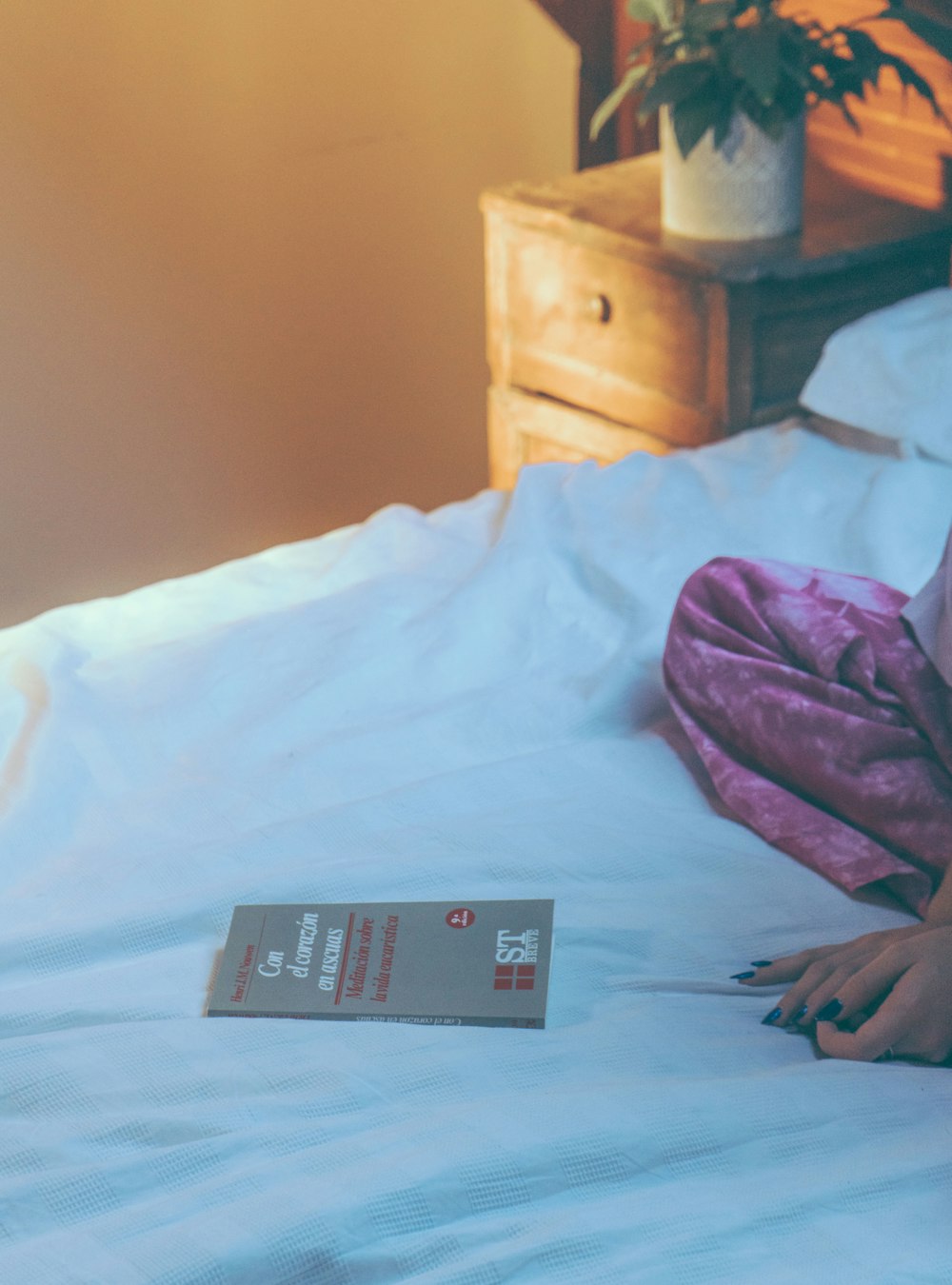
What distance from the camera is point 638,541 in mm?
1372

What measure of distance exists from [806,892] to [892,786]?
10cm

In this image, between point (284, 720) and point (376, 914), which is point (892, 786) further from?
point (284, 720)

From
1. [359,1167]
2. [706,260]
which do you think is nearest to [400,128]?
[706,260]

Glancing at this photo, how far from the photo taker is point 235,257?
2.30 metres

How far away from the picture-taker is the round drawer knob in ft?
6.44

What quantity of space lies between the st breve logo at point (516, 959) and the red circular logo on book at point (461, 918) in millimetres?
21

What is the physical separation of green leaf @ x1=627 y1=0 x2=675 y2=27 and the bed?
2.12 ft

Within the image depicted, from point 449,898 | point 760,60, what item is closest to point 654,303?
point 760,60

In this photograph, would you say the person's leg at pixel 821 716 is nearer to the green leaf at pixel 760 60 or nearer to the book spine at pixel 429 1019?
the book spine at pixel 429 1019

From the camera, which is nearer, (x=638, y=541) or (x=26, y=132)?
(x=638, y=541)

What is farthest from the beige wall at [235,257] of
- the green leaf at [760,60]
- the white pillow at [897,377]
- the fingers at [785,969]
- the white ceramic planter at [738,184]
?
the fingers at [785,969]

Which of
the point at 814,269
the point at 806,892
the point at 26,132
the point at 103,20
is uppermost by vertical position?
the point at 103,20

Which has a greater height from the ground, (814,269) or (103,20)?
(103,20)

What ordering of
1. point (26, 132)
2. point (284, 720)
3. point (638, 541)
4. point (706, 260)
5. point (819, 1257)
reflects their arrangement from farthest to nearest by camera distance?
point (26, 132) < point (706, 260) < point (638, 541) < point (284, 720) < point (819, 1257)
